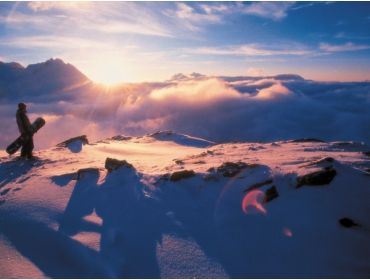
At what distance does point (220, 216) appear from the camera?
7.20 m

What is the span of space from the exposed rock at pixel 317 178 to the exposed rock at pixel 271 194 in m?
0.64

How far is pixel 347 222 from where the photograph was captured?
22.0ft

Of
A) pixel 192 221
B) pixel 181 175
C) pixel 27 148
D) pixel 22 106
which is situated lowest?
pixel 192 221

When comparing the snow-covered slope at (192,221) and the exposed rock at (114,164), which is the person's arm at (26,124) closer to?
the snow-covered slope at (192,221)

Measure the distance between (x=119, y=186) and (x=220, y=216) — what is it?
128 inches

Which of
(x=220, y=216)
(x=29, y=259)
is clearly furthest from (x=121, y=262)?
(x=220, y=216)

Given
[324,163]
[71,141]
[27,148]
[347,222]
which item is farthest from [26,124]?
[347,222]

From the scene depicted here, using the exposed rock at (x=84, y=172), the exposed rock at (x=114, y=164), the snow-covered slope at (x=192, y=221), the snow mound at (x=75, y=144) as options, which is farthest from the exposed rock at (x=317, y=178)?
the snow mound at (x=75, y=144)

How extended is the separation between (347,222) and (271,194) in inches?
69.0

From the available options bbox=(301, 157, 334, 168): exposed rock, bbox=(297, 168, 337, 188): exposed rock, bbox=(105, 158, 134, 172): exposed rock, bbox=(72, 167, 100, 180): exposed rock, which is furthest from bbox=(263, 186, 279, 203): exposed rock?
bbox=(72, 167, 100, 180): exposed rock

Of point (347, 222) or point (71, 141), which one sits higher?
point (347, 222)

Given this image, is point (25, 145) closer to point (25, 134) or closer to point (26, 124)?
point (25, 134)

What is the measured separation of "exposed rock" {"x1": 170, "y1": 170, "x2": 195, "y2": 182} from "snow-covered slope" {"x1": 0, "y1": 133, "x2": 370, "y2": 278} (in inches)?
1.2

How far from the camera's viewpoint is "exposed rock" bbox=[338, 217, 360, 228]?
6.64 m
